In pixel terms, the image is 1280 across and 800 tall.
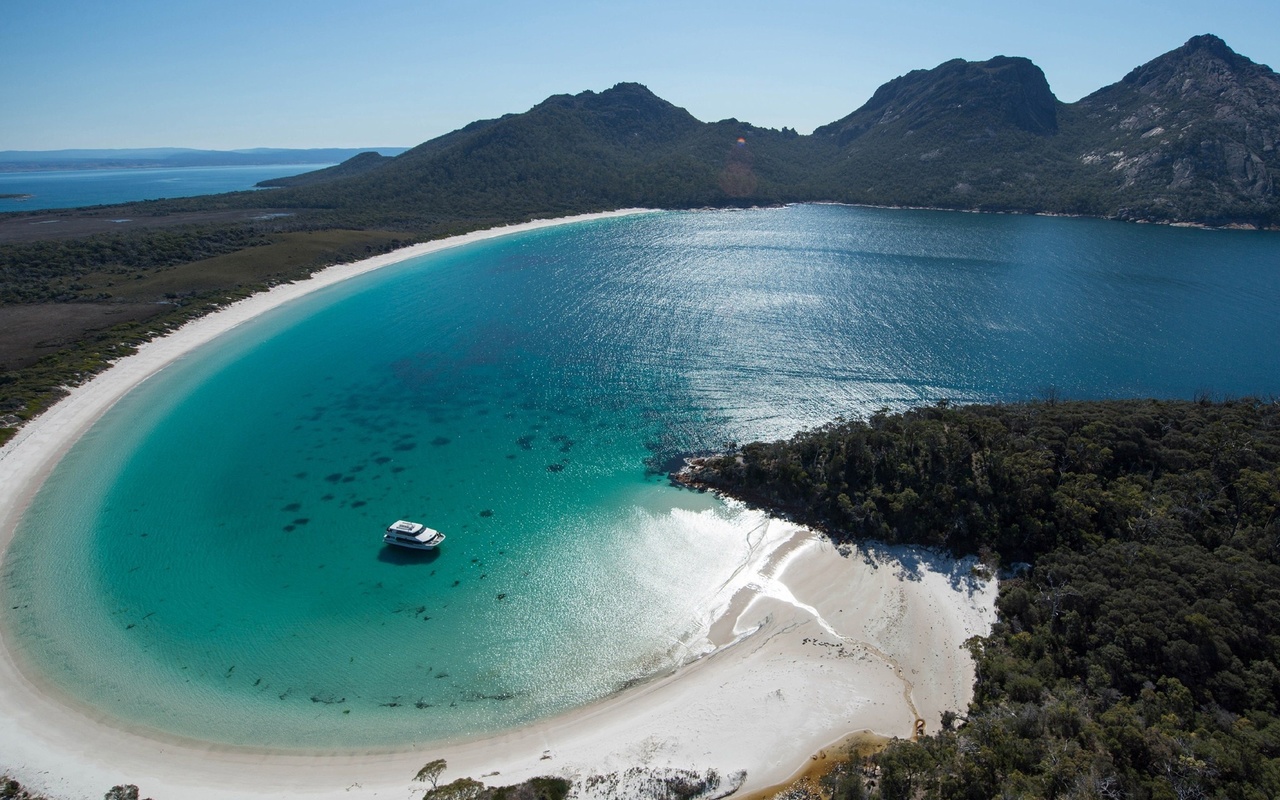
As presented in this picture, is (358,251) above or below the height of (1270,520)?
above

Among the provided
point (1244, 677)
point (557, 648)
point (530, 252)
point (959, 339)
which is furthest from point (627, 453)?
point (530, 252)

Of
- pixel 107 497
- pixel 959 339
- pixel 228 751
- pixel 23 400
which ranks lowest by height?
pixel 228 751

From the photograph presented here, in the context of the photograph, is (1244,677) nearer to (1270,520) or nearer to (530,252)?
(1270,520)

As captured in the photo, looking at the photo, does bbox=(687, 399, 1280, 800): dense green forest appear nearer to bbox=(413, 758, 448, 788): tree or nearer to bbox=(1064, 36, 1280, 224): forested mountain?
bbox=(413, 758, 448, 788): tree

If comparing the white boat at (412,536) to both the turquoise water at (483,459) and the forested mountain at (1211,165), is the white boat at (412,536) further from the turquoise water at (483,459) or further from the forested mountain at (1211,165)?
the forested mountain at (1211,165)

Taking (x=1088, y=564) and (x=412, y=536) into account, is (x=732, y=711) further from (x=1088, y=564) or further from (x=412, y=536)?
(x=412, y=536)

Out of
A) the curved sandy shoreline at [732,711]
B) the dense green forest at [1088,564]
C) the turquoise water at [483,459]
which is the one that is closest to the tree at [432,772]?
the curved sandy shoreline at [732,711]
